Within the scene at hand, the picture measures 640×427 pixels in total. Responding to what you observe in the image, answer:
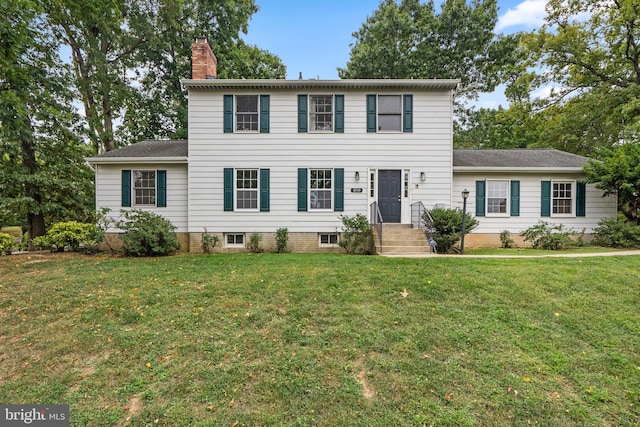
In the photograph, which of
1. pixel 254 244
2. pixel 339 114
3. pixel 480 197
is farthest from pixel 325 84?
pixel 480 197

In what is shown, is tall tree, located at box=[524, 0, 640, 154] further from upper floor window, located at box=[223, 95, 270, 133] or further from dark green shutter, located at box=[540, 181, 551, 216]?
upper floor window, located at box=[223, 95, 270, 133]

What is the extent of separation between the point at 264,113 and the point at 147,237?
570 centimetres

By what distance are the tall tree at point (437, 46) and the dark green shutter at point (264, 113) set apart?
10.7 meters

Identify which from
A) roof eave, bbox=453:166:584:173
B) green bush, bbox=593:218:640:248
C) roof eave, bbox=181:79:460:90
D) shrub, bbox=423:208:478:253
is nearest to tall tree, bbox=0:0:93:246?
roof eave, bbox=181:79:460:90

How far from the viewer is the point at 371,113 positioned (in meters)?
10.5

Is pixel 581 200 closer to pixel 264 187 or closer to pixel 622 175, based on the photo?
pixel 622 175

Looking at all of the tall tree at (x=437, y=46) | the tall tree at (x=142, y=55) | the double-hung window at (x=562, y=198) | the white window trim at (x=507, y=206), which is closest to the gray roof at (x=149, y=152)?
the tall tree at (x=142, y=55)

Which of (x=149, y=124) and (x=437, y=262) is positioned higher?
(x=149, y=124)

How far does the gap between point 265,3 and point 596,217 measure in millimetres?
20645

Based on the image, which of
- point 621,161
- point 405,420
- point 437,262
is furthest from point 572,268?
point 621,161

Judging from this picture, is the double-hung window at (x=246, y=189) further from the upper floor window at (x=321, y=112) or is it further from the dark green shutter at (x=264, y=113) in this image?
the upper floor window at (x=321, y=112)

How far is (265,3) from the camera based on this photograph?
18.1 metres

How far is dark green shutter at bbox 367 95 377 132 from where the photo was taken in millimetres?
10430

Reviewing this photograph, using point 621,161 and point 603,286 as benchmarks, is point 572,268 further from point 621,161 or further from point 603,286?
point 621,161
